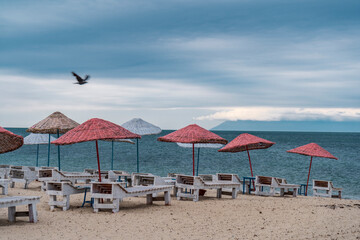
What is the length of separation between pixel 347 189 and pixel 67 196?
2055 cm

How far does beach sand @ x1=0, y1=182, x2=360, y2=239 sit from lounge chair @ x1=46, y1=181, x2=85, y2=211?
6.3 inches

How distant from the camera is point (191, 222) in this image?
7.75 m

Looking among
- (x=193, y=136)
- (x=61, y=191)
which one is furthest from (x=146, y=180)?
(x=61, y=191)

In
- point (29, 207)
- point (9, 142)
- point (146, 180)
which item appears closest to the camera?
Result: point (29, 207)

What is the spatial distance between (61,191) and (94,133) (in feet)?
4.73

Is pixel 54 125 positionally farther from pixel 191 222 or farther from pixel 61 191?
pixel 191 222

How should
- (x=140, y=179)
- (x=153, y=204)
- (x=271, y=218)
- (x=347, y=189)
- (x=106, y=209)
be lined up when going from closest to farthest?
(x=271, y=218)
(x=106, y=209)
(x=153, y=204)
(x=140, y=179)
(x=347, y=189)

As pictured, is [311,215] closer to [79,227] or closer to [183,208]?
[183,208]

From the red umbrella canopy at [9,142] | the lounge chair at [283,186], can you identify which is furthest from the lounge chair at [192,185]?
the red umbrella canopy at [9,142]

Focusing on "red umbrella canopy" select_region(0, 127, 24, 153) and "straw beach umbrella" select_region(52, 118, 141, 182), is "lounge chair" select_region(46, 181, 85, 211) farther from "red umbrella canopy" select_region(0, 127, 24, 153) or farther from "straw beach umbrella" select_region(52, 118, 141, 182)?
"red umbrella canopy" select_region(0, 127, 24, 153)

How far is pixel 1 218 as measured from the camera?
7695 mm

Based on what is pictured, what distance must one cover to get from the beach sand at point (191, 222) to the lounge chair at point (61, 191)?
0.52 feet

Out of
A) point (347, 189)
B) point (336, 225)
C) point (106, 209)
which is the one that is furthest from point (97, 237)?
point (347, 189)

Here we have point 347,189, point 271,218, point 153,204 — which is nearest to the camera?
point 271,218
